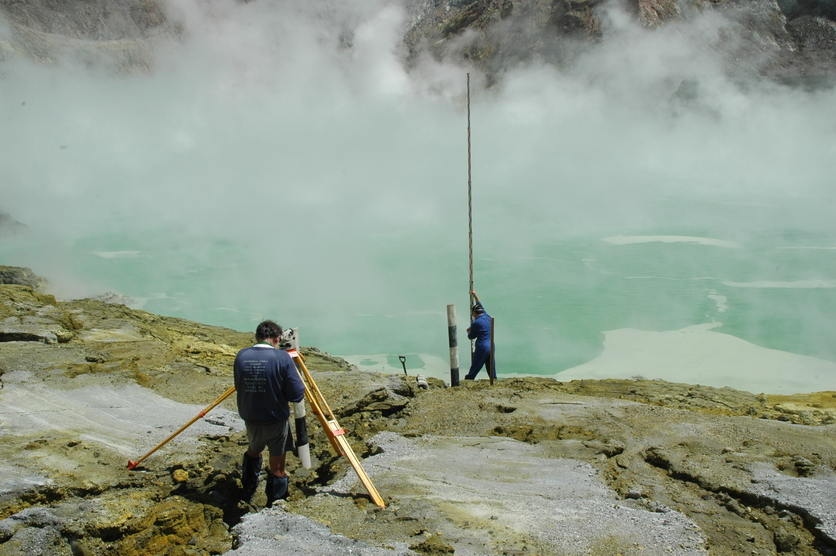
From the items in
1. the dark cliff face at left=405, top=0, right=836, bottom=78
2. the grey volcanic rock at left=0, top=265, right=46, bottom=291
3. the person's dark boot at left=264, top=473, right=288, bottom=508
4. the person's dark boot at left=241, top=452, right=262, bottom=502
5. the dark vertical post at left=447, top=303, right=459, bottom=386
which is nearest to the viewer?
the person's dark boot at left=264, top=473, right=288, bottom=508

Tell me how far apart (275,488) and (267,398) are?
548 millimetres

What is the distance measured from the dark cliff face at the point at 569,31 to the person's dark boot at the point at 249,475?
44.6m

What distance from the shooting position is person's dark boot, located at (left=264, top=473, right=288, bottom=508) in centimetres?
406

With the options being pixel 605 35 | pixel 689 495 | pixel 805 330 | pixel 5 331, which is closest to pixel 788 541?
pixel 689 495

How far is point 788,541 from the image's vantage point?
3637 millimetres

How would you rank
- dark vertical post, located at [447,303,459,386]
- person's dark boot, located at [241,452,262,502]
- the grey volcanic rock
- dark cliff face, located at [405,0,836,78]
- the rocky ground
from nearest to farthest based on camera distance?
1. the rocky ground
2. person's dark boot, located at [241,452,262,502]
3. dark vertical post, located at [447,303,459,386]
4. the grey volcanic rock
5. dark cliff face, located at [405,0,836,78]

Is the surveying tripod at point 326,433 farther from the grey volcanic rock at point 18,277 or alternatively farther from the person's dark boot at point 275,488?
the grey volcanic rock at point 18,277

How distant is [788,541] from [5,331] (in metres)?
7.45

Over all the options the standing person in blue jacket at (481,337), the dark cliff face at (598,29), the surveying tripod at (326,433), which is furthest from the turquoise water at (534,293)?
the dark cliff face at (598,29)

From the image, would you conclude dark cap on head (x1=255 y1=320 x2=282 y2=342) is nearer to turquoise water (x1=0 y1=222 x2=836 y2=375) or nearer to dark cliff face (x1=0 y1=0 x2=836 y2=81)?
turquoise water (x1=0 y1=222 x2=836 y2=375)

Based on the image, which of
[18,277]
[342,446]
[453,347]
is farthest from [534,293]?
[342,446]

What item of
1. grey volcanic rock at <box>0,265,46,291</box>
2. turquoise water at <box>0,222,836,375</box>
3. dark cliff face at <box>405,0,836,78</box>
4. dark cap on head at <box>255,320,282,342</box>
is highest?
dark cliff face at <box>405,0,836,78</box>

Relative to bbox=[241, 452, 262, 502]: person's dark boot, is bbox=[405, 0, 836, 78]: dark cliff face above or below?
above

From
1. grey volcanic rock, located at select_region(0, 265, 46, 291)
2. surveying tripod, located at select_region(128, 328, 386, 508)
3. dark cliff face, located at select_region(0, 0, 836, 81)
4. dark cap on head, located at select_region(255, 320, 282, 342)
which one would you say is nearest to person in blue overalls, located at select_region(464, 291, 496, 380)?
surveying tripod, located at select_region(128, 328, 386, 508)
